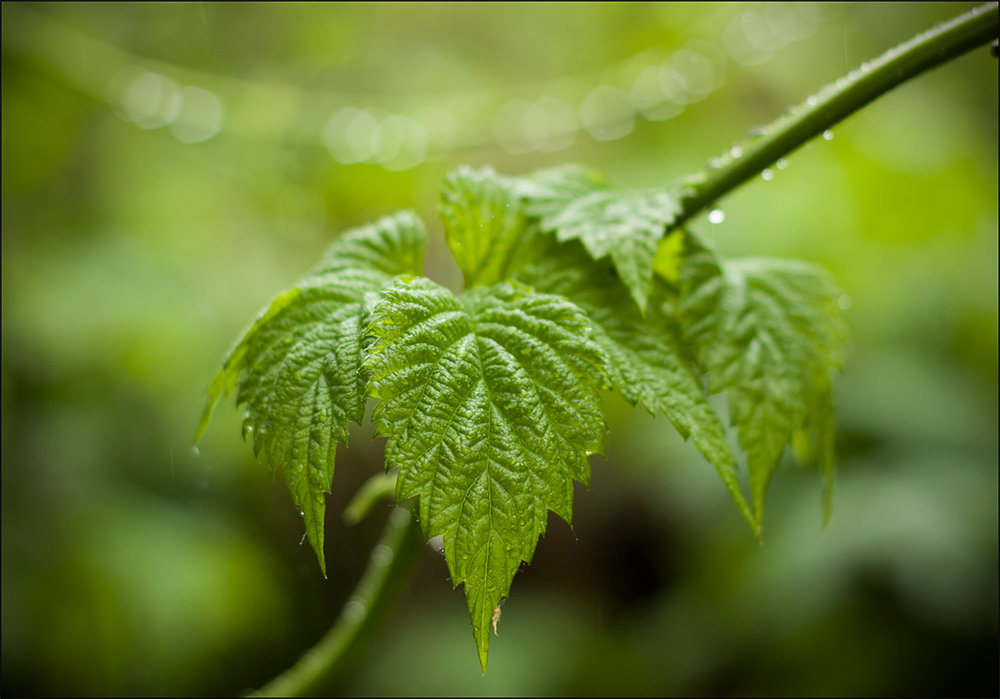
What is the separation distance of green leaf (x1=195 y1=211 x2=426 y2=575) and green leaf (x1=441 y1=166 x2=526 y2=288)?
0.31 feet

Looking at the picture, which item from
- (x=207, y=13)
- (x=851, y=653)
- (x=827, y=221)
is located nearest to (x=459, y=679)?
(x=851, y=653)

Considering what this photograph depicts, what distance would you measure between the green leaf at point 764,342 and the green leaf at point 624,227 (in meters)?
0.09

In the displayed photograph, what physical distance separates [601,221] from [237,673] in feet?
7.07

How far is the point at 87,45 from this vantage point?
2775 millimetres

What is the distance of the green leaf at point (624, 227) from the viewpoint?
0.64m

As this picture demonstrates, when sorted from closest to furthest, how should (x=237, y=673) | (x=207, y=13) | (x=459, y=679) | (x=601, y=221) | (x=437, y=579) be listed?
(x=601, y=221), (x=459, y=679), (x=237, y=673), (x=437, y=579), (x=207, y=13)

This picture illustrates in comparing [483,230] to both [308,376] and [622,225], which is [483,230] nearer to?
[622,225]

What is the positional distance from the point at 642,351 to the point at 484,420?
0.69ft

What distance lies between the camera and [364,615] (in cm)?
85

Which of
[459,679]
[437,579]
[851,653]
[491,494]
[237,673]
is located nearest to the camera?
[491,494]

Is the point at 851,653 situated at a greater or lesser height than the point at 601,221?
lesser

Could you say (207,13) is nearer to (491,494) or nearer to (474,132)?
(474,132)

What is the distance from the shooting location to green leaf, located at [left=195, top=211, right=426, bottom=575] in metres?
0.55

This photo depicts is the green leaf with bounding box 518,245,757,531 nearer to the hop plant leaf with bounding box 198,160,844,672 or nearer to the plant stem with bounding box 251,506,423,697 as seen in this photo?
the hop plant leaf with bounding box 198,160,844,672
